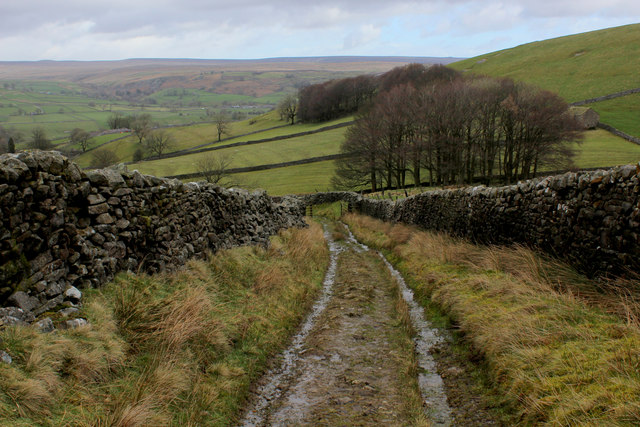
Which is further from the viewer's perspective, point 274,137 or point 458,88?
point 274,137

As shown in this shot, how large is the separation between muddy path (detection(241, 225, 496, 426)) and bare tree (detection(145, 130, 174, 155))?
8523 cm

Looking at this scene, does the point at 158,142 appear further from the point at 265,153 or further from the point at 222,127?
the point at 265,153

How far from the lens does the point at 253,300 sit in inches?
355

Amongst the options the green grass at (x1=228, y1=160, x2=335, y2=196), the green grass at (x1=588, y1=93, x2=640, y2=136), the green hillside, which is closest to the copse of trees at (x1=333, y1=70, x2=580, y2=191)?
the green grass at (x1=228, y1=160, x2=335, y2=196)

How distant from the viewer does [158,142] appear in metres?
90.0

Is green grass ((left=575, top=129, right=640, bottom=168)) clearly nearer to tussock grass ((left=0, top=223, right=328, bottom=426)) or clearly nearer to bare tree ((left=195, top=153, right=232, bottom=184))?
bare tree ((left=195, top=153, right=232, bottom=184))

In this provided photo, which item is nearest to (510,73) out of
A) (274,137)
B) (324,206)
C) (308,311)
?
(274,137)

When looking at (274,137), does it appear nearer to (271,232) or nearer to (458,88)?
(458,88)

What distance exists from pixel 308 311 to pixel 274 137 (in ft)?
269

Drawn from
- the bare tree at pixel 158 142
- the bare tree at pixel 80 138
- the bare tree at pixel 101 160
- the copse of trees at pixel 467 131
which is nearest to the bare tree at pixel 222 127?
the bare tree at pixel 158 142

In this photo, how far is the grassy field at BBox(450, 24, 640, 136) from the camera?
69062mm

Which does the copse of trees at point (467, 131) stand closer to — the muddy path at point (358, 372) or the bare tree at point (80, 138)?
the muddy path at point (358, 372)

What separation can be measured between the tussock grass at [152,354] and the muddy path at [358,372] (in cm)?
43

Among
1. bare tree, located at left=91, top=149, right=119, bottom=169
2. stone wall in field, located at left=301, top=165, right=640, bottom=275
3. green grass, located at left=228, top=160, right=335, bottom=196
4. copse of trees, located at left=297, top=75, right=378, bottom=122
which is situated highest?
copse of trees, located at left=297, top=75, right=378, bottom=122
